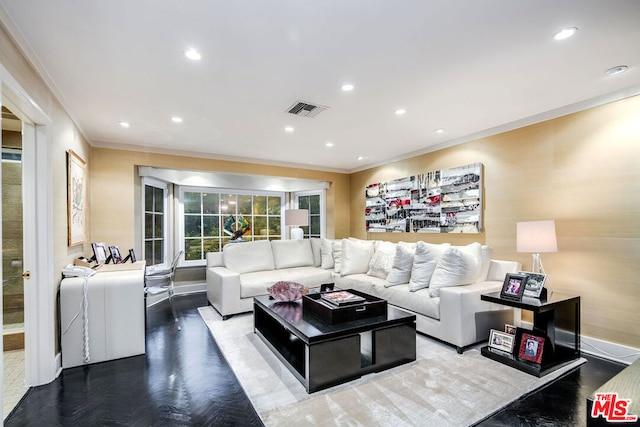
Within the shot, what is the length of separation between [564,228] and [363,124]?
237 cm

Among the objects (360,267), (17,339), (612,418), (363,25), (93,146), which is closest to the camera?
(612,418)

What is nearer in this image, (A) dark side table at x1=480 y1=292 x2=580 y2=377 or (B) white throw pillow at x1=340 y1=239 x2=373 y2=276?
(A) dark side table at x1=480 y1=292 x2=580 y2=377

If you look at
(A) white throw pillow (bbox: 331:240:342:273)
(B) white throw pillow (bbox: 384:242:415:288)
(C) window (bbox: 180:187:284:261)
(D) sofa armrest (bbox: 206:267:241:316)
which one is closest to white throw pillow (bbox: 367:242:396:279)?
(B) white throw pillow (bbox: 384:242:415:288)

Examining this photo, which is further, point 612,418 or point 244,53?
point 244,53

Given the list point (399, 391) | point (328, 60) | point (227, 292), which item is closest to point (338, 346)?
point (399, 391)

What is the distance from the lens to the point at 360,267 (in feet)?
14.9

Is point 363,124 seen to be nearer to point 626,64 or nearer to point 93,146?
point 626,64

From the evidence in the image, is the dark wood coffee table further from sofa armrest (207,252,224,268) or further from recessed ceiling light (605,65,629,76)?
recessed ceiling light (605,65,629,76)

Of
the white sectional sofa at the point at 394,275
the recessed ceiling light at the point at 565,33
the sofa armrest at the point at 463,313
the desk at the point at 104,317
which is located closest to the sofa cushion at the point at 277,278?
A: the white sectional sofa at the point at 394,275

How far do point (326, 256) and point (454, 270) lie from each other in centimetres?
236

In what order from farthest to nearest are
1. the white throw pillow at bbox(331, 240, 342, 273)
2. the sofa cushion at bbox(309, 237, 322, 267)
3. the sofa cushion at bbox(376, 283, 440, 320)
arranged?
the sofa cushion at bbox(309, 237, 322, 267), the white throw pillow at bbox(331, 240, 342, 273), the sofa cushion at bbox(376, 283, 440, 320)

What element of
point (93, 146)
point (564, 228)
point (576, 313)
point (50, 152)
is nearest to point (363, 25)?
point (50, 152)

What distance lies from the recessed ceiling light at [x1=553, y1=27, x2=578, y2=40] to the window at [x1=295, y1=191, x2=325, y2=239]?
4699 millimetres

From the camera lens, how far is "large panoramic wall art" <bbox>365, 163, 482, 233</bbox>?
3947mm
